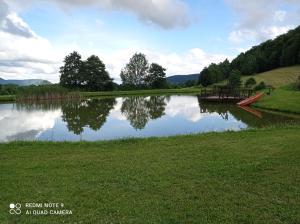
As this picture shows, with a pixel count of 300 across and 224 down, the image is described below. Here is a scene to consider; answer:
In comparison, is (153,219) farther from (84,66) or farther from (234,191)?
(84,66)

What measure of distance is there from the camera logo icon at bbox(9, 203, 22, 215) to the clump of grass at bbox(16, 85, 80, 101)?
41.1 m

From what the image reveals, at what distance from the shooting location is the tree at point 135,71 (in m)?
93.7

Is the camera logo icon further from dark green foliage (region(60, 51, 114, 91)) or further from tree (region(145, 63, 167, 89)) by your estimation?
tree (region(145, 63, 167, 89))

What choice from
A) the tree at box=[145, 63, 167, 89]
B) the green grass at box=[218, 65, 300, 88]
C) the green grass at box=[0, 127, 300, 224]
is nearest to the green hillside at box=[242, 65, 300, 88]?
the green grass at box=[218, 65, 300, 88]

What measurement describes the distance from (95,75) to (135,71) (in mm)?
24976

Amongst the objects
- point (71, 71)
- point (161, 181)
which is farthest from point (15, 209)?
point (71, 71)

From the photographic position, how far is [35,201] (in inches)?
215

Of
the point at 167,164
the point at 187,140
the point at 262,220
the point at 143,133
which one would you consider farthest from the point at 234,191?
the point at 143,133

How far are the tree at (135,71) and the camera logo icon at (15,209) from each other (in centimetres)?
8756

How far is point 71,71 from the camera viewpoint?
72188 millimetres

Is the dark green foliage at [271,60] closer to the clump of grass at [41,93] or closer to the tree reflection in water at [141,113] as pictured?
the clump of grass at [41,93]

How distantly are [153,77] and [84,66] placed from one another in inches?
945

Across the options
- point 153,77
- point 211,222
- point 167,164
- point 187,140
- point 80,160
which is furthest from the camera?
point 153,77

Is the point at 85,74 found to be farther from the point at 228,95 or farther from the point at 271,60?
the point at 271,60
